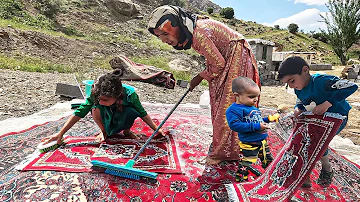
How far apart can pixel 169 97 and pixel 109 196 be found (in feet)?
14.0

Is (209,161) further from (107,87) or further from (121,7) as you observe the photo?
(121,7)

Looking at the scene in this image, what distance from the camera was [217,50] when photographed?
2.28 metres

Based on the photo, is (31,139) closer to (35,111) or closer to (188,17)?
(35,111)

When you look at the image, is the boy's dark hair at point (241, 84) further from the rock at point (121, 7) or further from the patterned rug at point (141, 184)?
the rock at point (121, 7)

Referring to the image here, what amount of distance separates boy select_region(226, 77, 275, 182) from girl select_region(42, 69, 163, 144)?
3.52ft

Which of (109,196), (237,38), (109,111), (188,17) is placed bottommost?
(109,196)

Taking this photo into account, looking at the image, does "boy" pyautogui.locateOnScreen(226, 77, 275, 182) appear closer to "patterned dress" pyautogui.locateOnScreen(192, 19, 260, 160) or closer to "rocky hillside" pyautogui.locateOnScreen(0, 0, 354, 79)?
"patterned dress" pyautogui.locateOnScreen(192, 19, 260, 160)

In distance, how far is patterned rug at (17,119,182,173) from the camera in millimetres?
2199

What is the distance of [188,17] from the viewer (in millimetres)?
2328

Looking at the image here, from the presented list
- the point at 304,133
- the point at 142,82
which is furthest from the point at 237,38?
the point at 142,82

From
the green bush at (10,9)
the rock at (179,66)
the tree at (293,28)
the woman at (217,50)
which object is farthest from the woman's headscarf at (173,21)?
the tree at (293,28)

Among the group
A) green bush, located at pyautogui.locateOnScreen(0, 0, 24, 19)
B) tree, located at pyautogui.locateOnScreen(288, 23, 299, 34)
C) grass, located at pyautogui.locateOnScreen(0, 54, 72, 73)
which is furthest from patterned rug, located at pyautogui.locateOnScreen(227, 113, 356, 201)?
tree, located at pyautogui.locateOnScreen(288, 23, 299, 34)

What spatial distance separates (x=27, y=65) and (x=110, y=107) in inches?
230

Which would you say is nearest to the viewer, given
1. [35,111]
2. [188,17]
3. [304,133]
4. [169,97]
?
[304,133]
